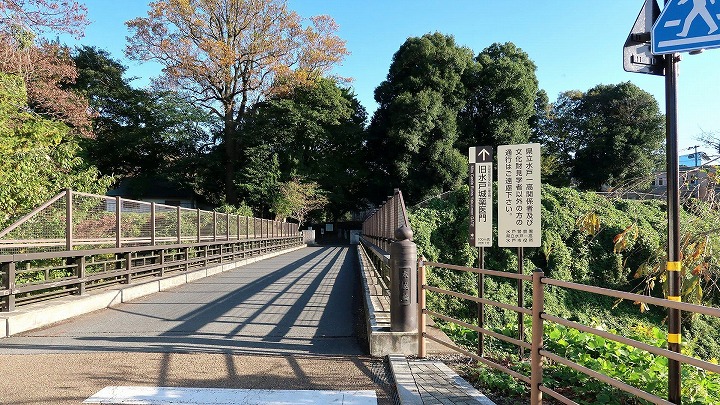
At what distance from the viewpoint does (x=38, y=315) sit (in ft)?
22.8

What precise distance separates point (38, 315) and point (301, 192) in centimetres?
3741

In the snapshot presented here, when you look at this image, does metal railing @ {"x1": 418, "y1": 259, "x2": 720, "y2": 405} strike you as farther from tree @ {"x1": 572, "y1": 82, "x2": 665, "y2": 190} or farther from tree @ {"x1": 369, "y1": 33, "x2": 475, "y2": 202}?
tree @ {"x1": 572, "y1": 82, "x2": 665, "y2": 190}

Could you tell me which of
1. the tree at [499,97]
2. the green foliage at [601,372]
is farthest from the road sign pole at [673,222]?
the tree at [499,97]

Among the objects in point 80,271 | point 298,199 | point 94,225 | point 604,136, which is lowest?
point 80,271

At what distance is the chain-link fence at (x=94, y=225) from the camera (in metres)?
8.01

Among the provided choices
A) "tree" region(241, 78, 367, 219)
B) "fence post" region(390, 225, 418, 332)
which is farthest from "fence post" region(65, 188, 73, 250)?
"tree" region(241, 78, 367, 219)

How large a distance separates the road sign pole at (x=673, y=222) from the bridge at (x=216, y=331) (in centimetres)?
25

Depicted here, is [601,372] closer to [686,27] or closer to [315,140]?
[686,27]

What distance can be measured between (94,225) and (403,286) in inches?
260

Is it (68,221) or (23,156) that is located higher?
(23,156)

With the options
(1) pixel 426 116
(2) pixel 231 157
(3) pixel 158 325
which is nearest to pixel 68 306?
(3) pixel 158 325

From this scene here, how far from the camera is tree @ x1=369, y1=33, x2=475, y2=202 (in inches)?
1524

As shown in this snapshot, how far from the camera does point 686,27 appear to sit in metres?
2.98

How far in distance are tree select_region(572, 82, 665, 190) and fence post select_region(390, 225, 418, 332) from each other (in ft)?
122
